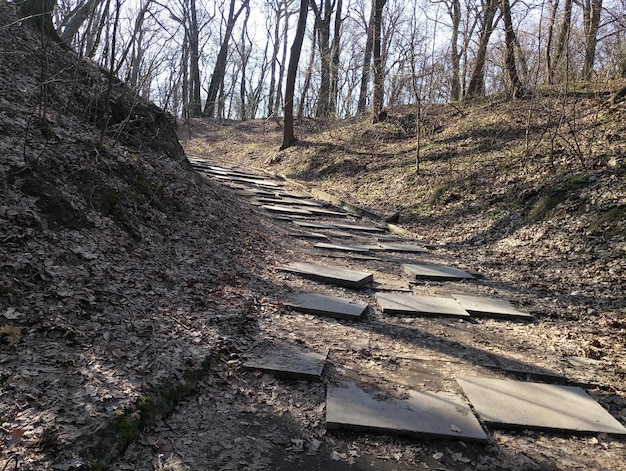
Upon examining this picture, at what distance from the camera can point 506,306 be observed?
489cm

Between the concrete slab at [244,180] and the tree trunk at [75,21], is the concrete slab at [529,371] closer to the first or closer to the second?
the tree trunk at [75,21]

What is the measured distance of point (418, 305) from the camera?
473 centimetres

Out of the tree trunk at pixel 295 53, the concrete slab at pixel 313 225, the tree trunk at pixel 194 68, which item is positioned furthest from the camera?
the tree trunk at pixel 194 68

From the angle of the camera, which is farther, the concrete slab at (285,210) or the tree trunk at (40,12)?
the concrete slab at (285,210)

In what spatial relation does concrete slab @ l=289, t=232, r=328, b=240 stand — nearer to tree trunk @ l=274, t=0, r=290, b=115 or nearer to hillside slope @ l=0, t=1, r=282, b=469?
hillside slope @ l=0, t=1, r=282, b=469

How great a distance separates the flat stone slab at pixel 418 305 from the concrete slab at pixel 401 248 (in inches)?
95.5

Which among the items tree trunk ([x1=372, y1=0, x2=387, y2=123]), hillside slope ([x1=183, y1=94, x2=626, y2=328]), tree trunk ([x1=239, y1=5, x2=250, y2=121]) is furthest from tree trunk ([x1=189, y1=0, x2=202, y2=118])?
hillside slope ([x1=183, y1=94, x2=626, y2=328])

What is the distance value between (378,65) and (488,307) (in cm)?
1156

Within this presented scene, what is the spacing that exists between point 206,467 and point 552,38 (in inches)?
390

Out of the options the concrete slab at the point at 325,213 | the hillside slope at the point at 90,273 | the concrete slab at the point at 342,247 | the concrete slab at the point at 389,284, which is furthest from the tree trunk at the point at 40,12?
the concrete slab at the point at 389,284

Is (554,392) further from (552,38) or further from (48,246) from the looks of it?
(552,38)

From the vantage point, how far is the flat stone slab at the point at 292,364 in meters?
3.06

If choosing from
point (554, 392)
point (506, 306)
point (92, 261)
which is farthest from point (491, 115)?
point (92, 261)

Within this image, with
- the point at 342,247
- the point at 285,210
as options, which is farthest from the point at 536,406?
the point at 285,210
